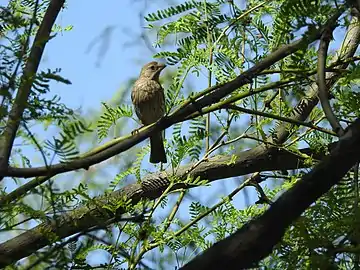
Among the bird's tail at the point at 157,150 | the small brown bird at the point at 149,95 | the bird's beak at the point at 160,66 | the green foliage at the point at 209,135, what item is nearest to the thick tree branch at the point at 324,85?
the green foliage at the point at 209,135

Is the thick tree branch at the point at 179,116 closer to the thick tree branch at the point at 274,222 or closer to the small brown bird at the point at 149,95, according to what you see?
the thick tree branch at the point at 274,222

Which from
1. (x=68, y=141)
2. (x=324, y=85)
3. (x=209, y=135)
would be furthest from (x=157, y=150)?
(x=68, y=141)

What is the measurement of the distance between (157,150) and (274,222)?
262cm

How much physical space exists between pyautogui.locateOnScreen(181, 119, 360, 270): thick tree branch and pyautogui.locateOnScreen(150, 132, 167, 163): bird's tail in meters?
2.31

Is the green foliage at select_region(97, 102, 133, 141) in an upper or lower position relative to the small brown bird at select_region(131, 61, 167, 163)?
lower

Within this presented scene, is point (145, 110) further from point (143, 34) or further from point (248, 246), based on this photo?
point (248, 246)

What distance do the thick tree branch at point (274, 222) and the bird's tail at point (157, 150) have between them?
7.57ft

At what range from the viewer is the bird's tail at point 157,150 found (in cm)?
402

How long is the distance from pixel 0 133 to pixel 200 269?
651mm

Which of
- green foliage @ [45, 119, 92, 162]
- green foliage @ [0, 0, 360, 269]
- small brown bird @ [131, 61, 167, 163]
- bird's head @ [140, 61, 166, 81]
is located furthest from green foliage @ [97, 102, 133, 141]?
bird's head @ [140, 61, 166, 81]

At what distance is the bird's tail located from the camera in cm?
402

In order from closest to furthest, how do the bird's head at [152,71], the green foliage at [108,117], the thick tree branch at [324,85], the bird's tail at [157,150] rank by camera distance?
1. the thick tree branch at [324,85]
2. the green foliage at [108,117]
3. the bird's tail at [157,150]
4. the bird's head at [152,71]

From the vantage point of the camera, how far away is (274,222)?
161 centimetres

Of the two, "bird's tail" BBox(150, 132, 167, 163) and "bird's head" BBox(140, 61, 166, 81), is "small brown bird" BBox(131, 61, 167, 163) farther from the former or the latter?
"bird's tail" BBox(150, 132, 167, 163)
